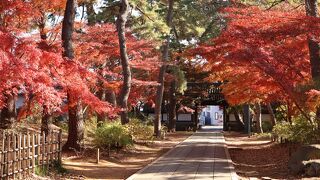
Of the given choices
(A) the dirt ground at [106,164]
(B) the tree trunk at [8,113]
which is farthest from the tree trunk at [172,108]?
(B) the tree trunk at [8,113]

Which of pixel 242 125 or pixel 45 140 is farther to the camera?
pixel 242 125

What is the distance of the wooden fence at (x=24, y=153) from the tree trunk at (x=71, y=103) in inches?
130

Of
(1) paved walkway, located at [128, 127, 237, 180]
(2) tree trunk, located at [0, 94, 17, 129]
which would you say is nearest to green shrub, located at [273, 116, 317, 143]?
(1) paved walkway, located at [128, 127, 237, 180]

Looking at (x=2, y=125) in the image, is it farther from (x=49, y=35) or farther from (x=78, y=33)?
(x=78, y=33)

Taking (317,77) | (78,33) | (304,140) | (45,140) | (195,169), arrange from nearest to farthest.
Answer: (45,140)
(195,169)
(317,77)
(304,140)
(78,33)

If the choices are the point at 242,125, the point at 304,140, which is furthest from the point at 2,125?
the point at 242,125

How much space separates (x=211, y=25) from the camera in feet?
106

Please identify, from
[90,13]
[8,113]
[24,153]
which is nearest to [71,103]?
[8,113]

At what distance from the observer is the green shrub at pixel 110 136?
51.2 feet

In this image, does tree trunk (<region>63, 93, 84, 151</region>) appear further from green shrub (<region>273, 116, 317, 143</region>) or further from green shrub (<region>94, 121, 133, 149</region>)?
green shrub (<region>273, 116, 317, 143</region>)

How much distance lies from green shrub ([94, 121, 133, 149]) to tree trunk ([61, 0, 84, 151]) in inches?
45.9

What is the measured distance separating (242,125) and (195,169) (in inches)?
1147

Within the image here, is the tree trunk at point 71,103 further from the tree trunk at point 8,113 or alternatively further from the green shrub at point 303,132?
the green shrub at point 303,132

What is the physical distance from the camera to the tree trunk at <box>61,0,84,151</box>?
547 inches
